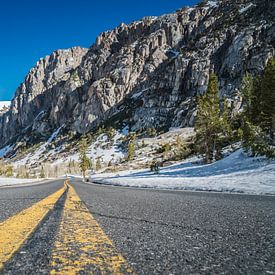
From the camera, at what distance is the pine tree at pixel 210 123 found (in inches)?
1141

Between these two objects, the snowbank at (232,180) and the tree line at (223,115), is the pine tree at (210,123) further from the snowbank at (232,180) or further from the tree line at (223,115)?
the snowbank at (232,180)

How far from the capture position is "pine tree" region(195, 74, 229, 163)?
95.1 ft

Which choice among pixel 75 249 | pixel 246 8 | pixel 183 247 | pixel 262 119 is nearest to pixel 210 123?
pixel 262 119

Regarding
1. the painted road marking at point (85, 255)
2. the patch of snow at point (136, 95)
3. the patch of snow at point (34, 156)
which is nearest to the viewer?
the painted road marking at point (85, 255)

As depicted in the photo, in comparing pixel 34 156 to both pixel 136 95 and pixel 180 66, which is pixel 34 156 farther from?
pixel 180 66

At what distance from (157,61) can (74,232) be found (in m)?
191

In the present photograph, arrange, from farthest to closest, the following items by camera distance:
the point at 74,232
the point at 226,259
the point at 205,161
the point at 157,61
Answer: the point at 157,61 < the point at 205,161 < the point at 74,232 < the point at 226,259

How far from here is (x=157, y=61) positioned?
603 feet

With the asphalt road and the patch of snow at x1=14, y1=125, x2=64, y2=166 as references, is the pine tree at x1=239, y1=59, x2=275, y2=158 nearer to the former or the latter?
the asphalt road

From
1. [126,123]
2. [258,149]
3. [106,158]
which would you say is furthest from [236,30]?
[258,149]

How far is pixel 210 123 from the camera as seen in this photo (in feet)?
94.9

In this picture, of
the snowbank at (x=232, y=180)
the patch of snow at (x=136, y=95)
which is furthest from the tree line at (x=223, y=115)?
the patch of snow at (x=136, y=95)

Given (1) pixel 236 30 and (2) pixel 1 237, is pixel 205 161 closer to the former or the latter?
(2) pixel 1 237

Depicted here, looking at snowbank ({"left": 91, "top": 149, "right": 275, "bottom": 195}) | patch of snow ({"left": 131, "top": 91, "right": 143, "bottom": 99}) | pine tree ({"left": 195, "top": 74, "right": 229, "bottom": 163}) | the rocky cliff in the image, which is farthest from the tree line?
patch of snow ({"left": 131, "top": 91, "right": 143, "bottom": 99})
